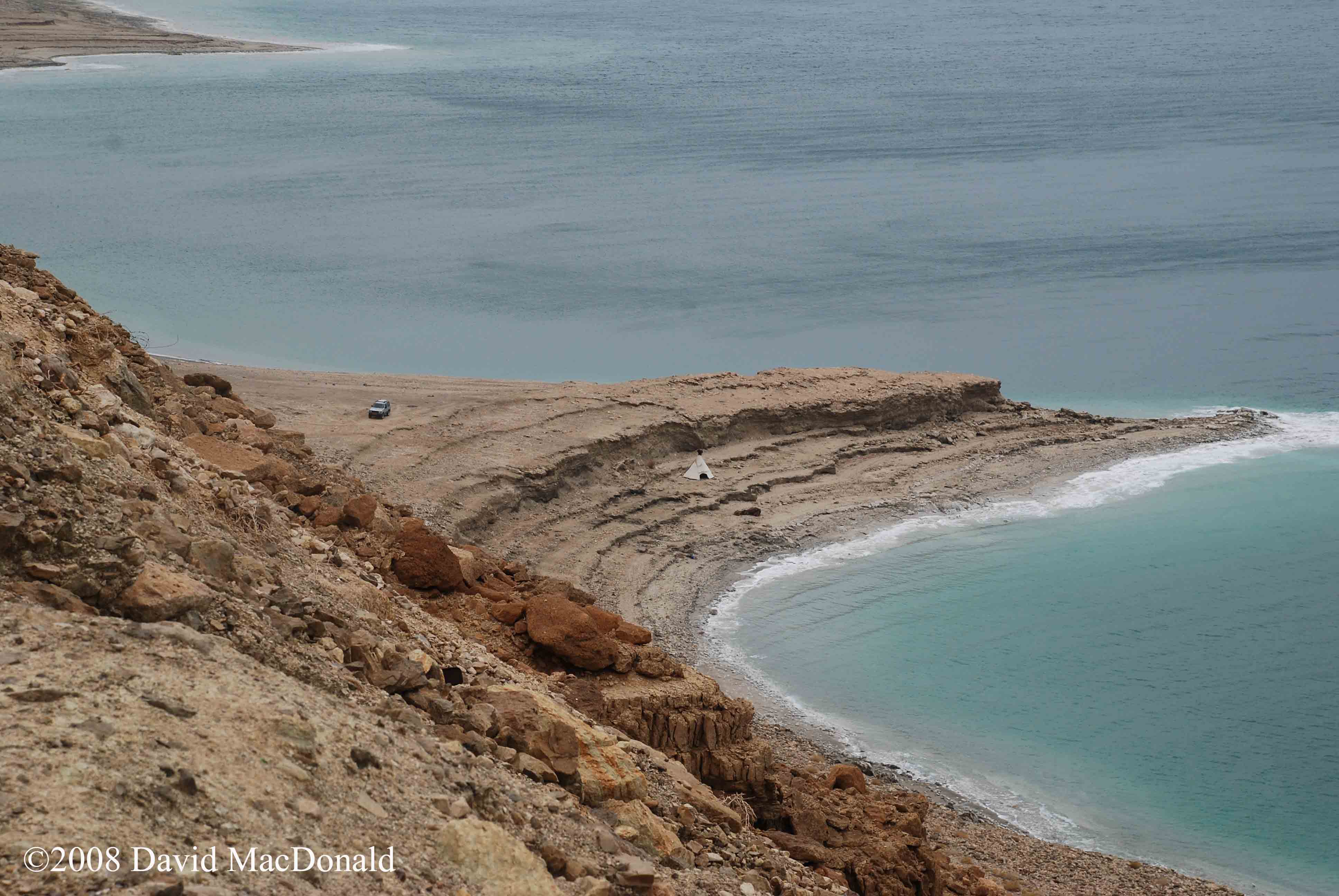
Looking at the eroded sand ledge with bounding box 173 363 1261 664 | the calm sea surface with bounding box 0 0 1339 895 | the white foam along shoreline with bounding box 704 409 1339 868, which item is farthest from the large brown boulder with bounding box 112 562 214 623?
the eroded sand ledge with bounding box 173 363 1261 664

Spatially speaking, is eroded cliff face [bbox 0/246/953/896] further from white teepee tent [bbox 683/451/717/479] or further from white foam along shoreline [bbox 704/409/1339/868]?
white teepee tent [bbox 683/451/717/479]

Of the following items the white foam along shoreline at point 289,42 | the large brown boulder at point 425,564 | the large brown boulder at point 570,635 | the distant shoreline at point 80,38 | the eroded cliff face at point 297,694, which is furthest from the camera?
the white foam along shoreline at point 289,42

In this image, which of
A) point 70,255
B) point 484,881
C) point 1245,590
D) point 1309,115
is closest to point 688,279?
point 70,255

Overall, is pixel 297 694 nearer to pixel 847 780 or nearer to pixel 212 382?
pixel 847 780

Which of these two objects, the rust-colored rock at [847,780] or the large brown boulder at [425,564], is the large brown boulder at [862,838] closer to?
the rust-colored rock at [847,780]

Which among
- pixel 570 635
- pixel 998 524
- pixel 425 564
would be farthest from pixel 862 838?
pixel 998 524

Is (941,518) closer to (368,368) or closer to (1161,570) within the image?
(1161,570)

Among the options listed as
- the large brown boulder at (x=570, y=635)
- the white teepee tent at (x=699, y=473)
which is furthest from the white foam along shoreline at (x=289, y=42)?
the large brown boulder at (x=570, y=635)

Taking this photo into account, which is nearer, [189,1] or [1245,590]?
[1245,590]
